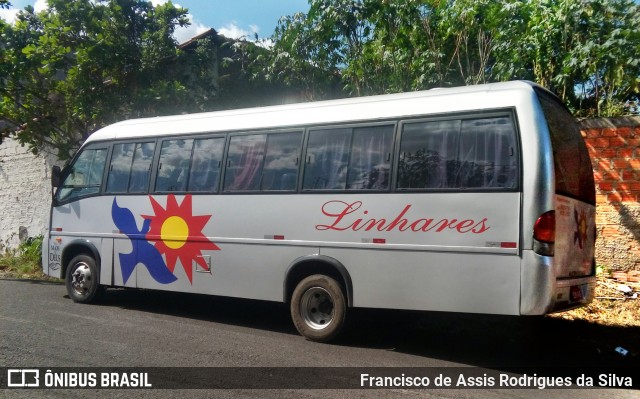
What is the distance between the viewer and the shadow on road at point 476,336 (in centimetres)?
624

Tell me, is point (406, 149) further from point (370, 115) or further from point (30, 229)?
point (30, 229)

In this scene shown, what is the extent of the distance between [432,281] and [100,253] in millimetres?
5535

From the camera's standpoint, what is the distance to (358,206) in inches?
254

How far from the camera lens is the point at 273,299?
706 cm

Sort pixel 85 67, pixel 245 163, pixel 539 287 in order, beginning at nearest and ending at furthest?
pixel 539 287, pixel 245 163, pixel 85 67

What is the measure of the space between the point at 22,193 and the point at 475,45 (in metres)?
14.4

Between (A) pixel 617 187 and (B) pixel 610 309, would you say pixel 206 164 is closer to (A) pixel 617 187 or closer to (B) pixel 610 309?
(B) pixel 610 309

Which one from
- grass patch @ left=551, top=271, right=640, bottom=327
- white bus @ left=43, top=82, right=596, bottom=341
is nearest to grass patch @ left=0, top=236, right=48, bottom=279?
white bus @ left=43, top=82, right=596, bottom=341

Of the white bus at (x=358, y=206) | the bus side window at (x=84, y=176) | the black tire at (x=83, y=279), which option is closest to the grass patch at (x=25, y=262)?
the black tire at (x=83, y=279)

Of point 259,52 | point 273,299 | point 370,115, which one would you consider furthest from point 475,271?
point 259,52

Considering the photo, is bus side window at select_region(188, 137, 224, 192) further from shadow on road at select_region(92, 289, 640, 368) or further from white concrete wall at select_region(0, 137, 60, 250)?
white concrete wall at select_region(0, 137, 60, 250)

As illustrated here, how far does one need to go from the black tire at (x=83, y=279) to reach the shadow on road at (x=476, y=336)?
957 millimetres

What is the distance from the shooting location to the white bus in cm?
549

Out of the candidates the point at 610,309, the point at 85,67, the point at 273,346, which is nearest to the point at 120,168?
the point at 273,346
